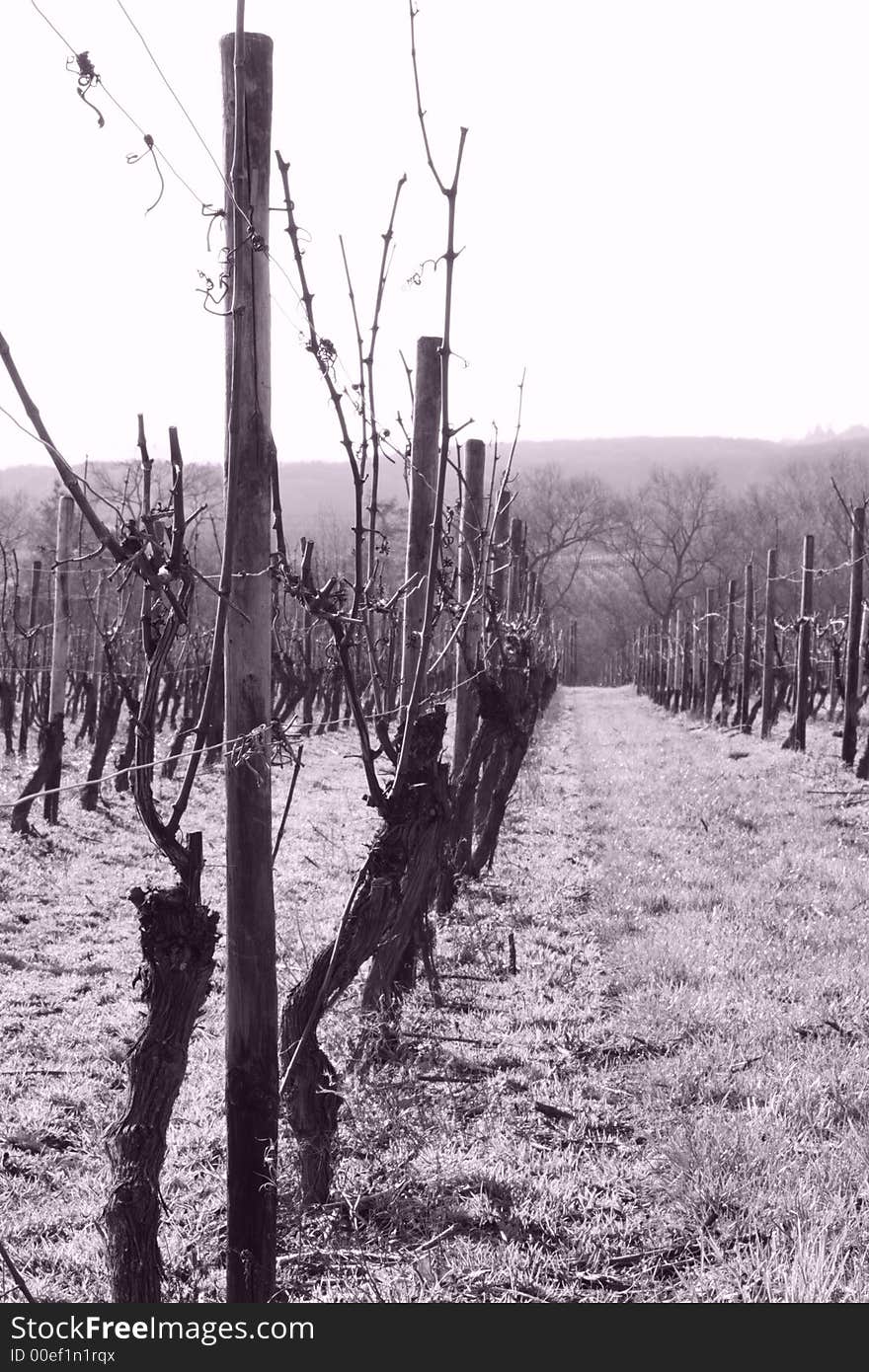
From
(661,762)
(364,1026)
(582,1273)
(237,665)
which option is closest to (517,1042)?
(364,1026)

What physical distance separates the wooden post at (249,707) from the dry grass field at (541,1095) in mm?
369

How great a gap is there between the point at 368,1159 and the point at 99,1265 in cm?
83

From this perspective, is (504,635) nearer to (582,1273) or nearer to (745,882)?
(745,882)

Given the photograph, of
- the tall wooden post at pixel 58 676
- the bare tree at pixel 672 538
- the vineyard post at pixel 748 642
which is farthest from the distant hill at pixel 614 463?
the tall wooden post at pixel 58 676

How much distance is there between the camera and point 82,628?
67.5ft

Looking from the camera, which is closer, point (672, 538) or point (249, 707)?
point (249, 707)

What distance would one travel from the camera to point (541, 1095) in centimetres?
357

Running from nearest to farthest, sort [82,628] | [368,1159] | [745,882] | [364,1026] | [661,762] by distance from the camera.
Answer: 1. [368,1159]
2. [364,1026]
3. [745,882]
4. [661,762]
5. [82,628]

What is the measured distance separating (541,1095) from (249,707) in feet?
6.75

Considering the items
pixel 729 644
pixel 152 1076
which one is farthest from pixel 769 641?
pixel 152 1076

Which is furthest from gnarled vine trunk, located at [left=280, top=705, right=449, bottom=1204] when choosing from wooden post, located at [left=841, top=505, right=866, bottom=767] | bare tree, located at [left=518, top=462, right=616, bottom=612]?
bare tree, located at [left=518, top=462, right=616, bottom=612]

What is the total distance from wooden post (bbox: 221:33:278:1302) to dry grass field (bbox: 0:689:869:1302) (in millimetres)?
369

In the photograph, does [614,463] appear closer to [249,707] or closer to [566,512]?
[566,512]

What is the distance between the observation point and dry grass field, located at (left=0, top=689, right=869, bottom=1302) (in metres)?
2.54
